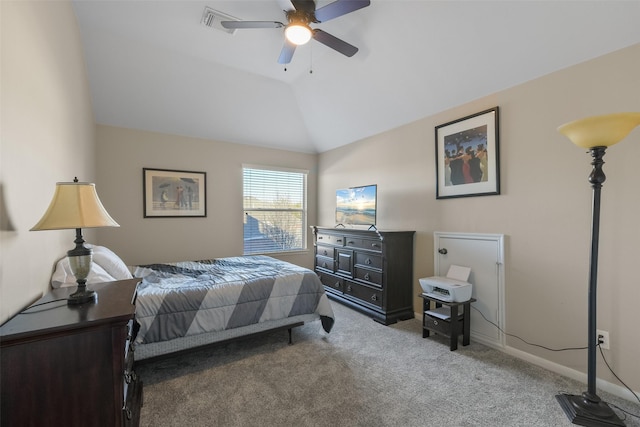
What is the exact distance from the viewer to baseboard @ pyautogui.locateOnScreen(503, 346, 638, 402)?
1985 mm

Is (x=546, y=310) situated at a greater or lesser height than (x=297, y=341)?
greater

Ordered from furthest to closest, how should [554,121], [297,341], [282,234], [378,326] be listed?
[282,234]
[378,326]
[297,341]
[554,121]

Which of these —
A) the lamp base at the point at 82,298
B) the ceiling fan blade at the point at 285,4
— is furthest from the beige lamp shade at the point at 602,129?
the lamp base at the point at 82,298

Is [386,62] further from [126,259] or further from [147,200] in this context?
[126,259]

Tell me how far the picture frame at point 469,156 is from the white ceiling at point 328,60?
27 centimetres

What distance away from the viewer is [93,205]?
1.38m

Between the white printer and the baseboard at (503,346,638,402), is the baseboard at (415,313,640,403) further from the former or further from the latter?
the white printer

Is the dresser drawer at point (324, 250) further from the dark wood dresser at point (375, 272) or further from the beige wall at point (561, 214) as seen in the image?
the beige wall at point (561, 214)

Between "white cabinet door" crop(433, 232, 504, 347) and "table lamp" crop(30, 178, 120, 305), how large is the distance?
3.02m

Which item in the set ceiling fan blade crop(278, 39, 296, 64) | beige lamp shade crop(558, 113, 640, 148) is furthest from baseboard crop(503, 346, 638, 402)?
ceiling fan blade crop(278, 39, 296, 64)

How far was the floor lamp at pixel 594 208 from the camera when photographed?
1.66m

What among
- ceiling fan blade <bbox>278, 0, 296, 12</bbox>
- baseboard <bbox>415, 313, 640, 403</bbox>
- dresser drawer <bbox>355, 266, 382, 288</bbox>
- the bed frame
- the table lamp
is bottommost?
baseboard <bbox>415, 313, 640, 403</bbox>

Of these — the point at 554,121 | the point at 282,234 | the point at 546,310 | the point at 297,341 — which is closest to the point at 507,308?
the point at 546,310

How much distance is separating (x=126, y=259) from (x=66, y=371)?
10.7 feet
